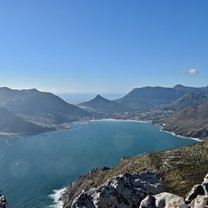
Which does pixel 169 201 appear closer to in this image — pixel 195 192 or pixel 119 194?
pixel 195 192

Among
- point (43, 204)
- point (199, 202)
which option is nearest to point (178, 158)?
point (199, 202)

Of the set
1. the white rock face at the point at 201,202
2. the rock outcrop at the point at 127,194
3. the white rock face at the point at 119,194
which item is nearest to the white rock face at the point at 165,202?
the rock outcrop at the point at 127,194

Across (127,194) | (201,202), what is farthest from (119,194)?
(201,202)

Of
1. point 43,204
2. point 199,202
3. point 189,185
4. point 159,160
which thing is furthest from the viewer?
point 43,204

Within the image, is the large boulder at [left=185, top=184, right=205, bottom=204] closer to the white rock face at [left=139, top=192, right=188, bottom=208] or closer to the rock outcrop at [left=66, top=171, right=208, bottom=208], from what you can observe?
the rock outcrop at [left=66, top=171, right=208, bottom=208]

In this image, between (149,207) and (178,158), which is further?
(178,158)

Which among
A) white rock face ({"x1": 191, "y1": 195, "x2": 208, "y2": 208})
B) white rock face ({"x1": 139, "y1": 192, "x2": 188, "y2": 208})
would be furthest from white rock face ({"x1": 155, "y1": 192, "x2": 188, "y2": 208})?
white rock face ({"x1": 191, "y1": 195, "x2": 208, "y2": 208})

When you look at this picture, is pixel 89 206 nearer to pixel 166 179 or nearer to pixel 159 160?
pixel 166 179

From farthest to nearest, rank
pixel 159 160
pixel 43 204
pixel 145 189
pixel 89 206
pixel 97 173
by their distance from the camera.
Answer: pixel 43 204, pixel 97 173, pixel 159 160, pixel 145 189, pixel 89 206

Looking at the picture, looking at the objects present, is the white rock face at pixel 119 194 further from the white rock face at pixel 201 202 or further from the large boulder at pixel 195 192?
the white rock face at pixel 201 202
